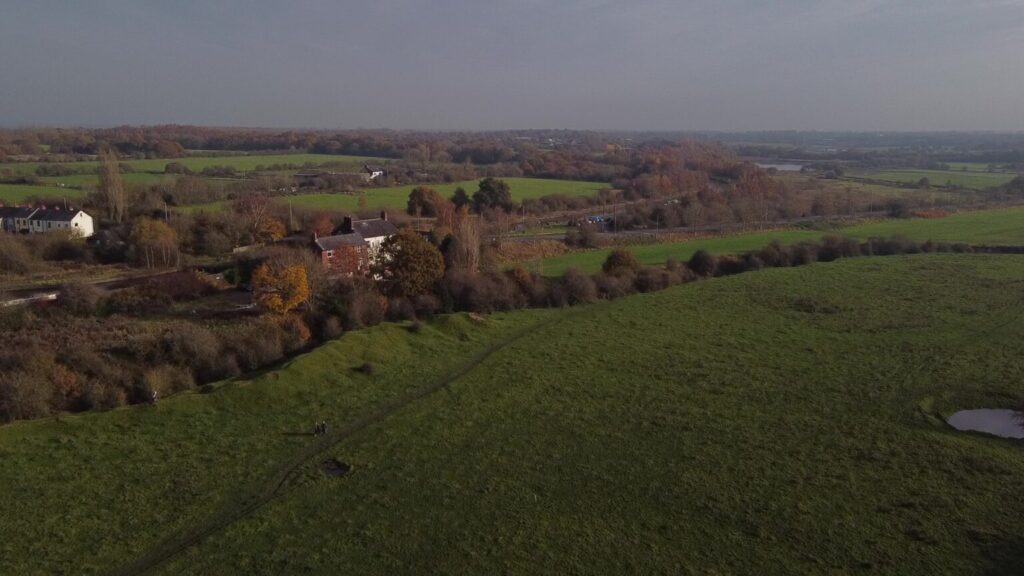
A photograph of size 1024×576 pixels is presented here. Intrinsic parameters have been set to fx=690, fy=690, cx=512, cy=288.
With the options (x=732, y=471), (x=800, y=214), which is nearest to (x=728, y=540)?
(x=732, y=471)

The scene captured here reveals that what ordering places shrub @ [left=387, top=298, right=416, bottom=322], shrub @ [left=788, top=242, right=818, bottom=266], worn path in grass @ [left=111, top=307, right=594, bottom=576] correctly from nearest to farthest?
1. worn path in grass @ [left=111, top=307, right=594, bottom=576]
2. shrub @ [left=387, top=298, right=416, bottom=322]
3. shrub @ [left=788, top=242, right=818, bottom=266]

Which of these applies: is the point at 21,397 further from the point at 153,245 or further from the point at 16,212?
the point at 16,212

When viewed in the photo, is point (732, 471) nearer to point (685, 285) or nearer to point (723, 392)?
point (723, 392)

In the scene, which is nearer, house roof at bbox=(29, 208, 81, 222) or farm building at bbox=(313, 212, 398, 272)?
farm building at bbox=(313, 212, 398, 272)

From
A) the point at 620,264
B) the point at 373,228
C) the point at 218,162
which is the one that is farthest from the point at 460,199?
the point at 218,162

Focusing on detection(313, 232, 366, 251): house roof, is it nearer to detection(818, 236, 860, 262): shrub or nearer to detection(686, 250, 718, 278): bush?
detection(686, 250, 718, 278): bush

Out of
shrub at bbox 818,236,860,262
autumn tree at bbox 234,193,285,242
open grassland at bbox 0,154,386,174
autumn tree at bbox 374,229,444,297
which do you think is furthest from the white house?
open grassland at bbox 0,154,386,174

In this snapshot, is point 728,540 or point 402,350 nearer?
point 728,540
